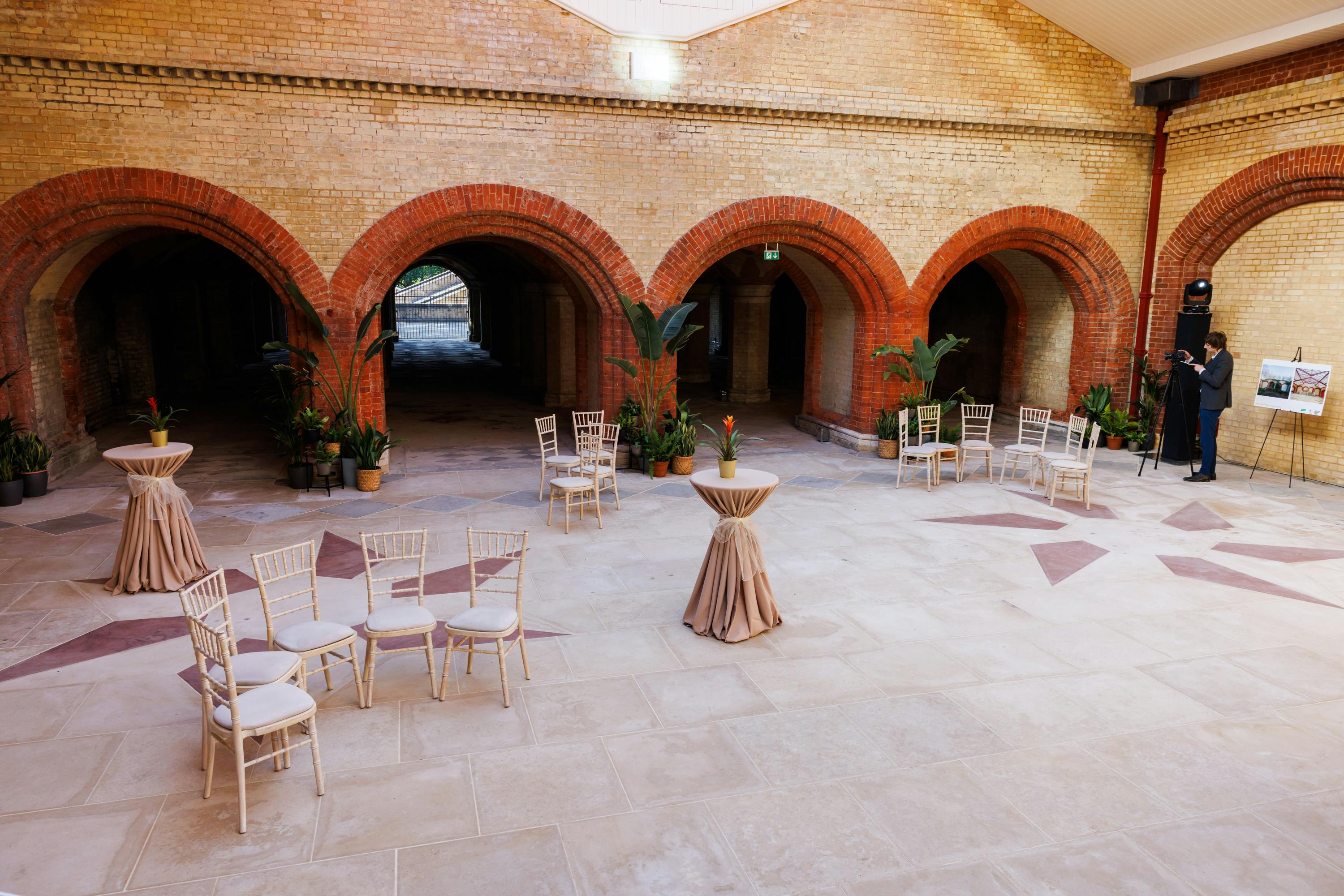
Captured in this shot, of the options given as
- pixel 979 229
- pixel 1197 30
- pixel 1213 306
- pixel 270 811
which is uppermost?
pixel 1197 30

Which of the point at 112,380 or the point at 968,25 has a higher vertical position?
the point at 968,25

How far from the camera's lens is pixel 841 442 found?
44.6ft

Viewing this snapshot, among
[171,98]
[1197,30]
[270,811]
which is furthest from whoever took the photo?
[1197,30]

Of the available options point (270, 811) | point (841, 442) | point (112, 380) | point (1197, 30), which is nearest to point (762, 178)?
point (841, 442)

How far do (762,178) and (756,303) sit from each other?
5935 millimetres

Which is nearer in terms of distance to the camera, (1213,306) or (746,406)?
(1213,306)

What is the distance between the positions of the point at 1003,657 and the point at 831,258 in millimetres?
7605

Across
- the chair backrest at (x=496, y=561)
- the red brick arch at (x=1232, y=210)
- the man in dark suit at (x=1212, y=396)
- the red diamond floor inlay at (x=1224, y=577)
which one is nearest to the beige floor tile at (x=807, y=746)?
the chair backrest at (x=496, y=561)

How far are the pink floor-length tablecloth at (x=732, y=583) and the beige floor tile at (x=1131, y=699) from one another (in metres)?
1.98

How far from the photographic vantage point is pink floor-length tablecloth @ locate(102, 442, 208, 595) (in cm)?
720

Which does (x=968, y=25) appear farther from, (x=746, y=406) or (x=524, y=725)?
(x=524, y=725)

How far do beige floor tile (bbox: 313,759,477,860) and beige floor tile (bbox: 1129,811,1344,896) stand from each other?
3.22 metres

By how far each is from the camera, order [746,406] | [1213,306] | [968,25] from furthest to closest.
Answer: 1. [746,406]
2. [1213,306]
3. [968,25]

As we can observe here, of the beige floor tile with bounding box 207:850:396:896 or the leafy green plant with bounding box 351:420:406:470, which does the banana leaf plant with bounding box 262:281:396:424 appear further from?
the beige floor tile with bounding box 207:850:396:896
